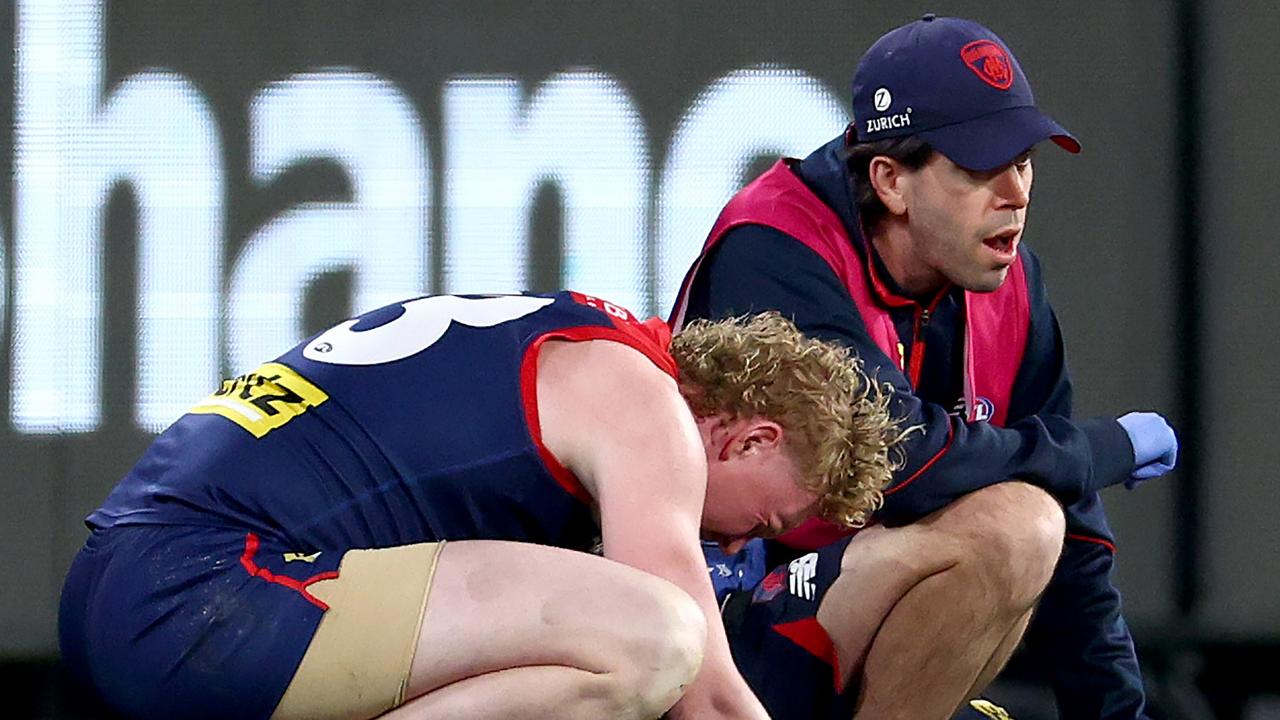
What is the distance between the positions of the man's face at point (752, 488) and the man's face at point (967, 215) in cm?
57

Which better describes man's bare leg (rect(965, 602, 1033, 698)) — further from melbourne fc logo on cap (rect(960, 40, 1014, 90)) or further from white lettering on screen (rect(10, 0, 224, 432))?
white lettering on screen (rect(10, 0, 224, 432))

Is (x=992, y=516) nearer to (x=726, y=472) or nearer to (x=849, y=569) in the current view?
(x=849, y=569)

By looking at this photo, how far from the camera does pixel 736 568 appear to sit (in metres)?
2.58

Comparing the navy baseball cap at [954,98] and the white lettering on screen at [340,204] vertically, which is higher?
the navy baseball cap at [954,98]

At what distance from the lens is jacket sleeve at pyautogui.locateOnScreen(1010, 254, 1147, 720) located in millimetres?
2455

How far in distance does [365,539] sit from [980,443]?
2.55 feet

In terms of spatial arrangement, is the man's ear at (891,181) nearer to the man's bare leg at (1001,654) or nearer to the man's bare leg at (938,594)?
the man's bare leg at (938,594)

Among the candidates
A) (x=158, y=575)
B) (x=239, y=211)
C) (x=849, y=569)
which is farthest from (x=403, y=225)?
(x=158, y=575)

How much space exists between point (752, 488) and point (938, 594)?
0.44 meters

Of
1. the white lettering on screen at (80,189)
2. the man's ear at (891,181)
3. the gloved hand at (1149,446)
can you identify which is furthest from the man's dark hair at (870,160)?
the white lettering on screen at (80,189)

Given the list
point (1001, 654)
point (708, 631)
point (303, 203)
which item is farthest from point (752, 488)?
point (303, 203)

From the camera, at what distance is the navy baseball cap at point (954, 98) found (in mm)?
2336

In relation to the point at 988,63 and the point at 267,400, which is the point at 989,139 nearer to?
the point at 988,63

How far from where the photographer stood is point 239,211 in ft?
9.52
